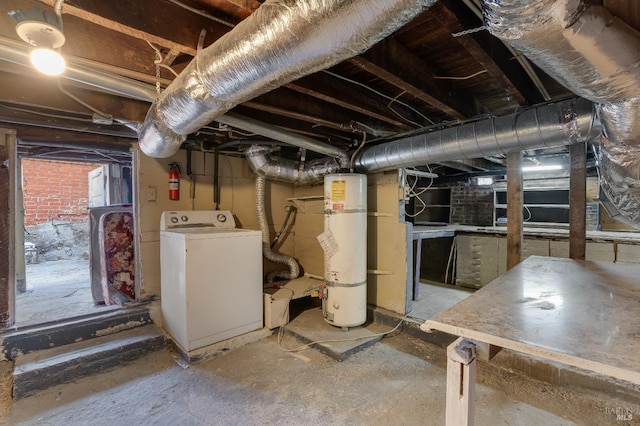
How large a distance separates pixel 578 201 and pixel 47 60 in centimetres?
320

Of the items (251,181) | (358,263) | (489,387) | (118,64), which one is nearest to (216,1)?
(118,64)

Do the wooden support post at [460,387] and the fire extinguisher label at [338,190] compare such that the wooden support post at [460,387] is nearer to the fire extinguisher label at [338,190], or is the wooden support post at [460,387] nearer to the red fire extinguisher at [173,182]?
the fire extinguisher label at [338,190]

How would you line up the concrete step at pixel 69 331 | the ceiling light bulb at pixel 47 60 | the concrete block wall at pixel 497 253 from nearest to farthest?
the ceiling light bulb at pixel 47 60, the concrete step at pixel 69 331, the concrete block wall at pixel 497 253

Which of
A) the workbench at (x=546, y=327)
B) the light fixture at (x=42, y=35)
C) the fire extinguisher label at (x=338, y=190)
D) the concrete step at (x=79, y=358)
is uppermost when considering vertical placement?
the light fixture at (x=42, y=35)

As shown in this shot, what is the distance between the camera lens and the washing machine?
238cm

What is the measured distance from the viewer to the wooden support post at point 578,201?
2111mm

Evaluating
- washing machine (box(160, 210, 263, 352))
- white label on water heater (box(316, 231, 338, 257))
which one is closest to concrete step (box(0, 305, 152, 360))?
washing machine (box(160, 210, 263, 352))

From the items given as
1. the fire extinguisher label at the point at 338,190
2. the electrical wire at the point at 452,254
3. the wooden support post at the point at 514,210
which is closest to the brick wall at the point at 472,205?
the electrical wire at the point at 452,254

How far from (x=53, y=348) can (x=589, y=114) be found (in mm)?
4153

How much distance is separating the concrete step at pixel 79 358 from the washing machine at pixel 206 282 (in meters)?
0.25

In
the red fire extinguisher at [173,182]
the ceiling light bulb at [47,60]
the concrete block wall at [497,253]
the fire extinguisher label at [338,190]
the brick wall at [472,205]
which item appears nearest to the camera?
the ceiling light bulb at [47,60]

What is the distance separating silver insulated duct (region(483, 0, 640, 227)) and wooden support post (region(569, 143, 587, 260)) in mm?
1052

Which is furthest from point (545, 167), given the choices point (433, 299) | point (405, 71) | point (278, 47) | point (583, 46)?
point (278, 47)

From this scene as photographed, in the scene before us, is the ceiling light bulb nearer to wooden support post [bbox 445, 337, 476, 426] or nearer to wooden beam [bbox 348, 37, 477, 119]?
wooden beam [bbox 348, 37, 477, 119]
